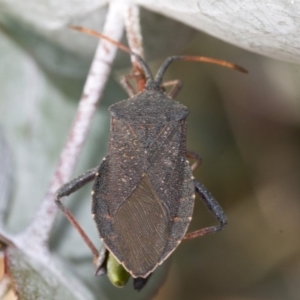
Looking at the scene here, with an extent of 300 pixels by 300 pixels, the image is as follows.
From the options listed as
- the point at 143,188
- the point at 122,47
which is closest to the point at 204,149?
the point at 122,47

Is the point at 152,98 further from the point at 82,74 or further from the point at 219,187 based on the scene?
the point at 219,187

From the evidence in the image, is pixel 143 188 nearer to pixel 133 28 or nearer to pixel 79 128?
pixel 79 128

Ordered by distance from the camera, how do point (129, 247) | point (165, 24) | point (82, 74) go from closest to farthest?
point (129, 247), point (165, 24), point (82, 74)

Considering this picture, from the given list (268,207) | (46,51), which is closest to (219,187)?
(268,207)

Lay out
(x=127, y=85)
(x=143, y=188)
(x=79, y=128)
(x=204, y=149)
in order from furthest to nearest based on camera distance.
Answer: (x=204, y=149), (x=127, y=85), (x=79, y=128), (x=143, y=188)

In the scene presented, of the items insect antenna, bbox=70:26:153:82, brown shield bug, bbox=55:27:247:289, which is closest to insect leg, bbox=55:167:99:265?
brown shield bug, bbox=55:27:247:289

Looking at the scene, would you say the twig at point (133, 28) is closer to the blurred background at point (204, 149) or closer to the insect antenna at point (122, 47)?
the insect antenna at point (122, 47)
